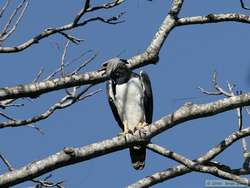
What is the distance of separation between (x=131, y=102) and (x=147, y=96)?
0.21 m

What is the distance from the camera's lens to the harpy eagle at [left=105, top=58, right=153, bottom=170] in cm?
774

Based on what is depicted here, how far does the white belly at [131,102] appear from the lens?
778 centimetres

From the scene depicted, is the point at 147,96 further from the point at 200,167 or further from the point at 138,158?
the point at 200,167

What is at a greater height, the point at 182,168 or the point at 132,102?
the point at 182,168

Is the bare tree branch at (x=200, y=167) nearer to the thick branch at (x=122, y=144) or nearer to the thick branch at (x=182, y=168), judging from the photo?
the thick branch at (x=182, y=168)

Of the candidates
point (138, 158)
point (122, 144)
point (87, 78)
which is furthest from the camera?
point (138, 158)

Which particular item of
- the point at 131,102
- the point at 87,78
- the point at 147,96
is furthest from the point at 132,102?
the point at 87,78

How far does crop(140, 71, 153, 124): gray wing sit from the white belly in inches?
2.2

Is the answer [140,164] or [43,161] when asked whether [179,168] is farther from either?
[140,164]

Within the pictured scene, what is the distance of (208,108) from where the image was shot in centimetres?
445

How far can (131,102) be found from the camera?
26.1 feet

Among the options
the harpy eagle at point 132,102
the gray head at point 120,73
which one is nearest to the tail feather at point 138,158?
the harpy eagle at point 132,102

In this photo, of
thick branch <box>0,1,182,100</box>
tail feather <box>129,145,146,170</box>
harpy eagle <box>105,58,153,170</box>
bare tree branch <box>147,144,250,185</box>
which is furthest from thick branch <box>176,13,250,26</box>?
tail feather <box>129,145,146,170</box>

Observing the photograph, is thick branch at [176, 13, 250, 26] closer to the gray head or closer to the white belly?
the gray head
